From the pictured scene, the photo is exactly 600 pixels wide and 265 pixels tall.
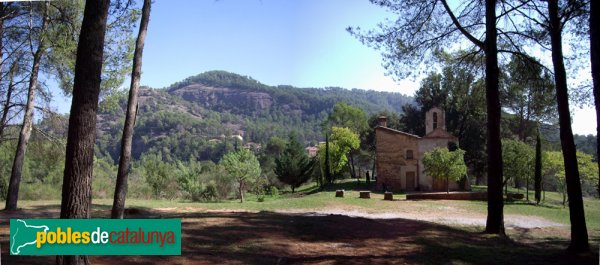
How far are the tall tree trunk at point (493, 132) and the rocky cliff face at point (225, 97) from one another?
13858cm

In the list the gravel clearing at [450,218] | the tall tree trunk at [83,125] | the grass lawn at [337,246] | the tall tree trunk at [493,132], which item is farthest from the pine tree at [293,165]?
the tall tree trunk at [83,125]

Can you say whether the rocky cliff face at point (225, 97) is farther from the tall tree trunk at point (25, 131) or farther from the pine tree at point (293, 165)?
the tall tree trunk at point (25, 131)

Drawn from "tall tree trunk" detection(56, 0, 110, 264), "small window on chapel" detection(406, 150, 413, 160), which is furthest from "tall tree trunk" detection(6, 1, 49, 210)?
"small window on chapel" detection(406, 150, 413, 160)

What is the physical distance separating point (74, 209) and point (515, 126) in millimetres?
41536

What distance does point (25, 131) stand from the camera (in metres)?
13.2

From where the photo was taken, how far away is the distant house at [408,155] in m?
31.1

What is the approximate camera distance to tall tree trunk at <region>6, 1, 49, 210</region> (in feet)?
42.5

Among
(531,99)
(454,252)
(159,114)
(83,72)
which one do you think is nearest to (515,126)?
(531,99)

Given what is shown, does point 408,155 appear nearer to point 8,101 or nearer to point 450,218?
point 450,218

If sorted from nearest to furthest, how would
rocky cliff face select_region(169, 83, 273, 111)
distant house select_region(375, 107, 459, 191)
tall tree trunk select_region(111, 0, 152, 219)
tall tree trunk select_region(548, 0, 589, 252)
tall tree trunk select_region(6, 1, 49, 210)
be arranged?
1. tall tree trunk select_region(548, 0, 589, 252)
2. tall tree trunk select_region(111, 0, 152, 219)
3. tall tree trunk select_region(6, 1, 49, 210)
4. distant house select_region(375, 107, 459, 191)
5. rocky cliff face select_region(169, 83, 273, 111)

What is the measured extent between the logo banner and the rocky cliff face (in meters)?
143

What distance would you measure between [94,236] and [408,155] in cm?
2915

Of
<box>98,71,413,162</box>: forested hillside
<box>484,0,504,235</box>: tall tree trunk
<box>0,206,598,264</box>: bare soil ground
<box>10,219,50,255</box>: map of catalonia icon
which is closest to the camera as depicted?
<box>10,219,50,255</box>: map of catalonia icon

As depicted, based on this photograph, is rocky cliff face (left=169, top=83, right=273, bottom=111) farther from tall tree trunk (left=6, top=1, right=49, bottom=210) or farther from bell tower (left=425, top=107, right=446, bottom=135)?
tall tree trunk (left=6, top=1, right=49, bottom=210)
